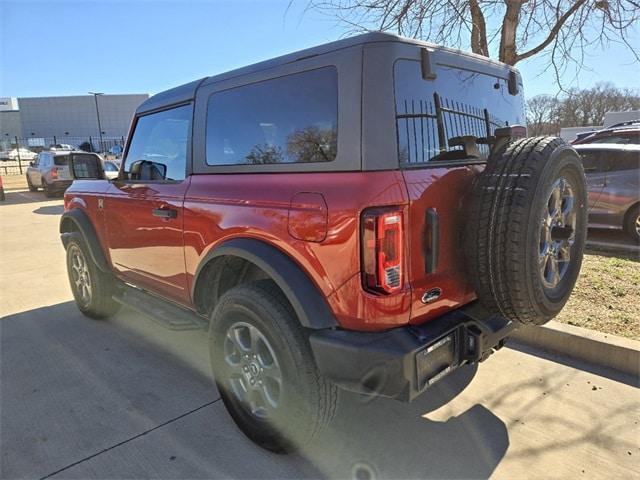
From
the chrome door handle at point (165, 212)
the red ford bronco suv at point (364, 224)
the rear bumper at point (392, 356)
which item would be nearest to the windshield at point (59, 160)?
the chrome door handle at point (165, 212)

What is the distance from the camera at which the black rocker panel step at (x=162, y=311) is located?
316 centimetres

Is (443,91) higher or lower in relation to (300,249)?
higher

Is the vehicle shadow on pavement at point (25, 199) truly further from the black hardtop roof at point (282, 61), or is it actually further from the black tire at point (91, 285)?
the black hardtop roof at point (282, 61)

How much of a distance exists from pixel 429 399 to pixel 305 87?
2.17 m

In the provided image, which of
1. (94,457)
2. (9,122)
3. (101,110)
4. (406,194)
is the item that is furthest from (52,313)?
(9,122)

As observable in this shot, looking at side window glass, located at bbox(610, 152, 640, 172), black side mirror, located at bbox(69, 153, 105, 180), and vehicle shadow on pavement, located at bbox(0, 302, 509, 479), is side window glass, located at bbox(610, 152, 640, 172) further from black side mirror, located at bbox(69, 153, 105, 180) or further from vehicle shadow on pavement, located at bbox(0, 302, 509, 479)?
black side mirror, located at bbox(69, 153, 105, 180)

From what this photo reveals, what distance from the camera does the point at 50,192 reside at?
17156mm

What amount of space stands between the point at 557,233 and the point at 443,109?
3.06ft

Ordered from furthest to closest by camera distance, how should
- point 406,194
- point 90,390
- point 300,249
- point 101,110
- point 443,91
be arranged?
1. point 101,110
2. point 90,390
3. point 443,91
4. point 300,249
5. point 406,194

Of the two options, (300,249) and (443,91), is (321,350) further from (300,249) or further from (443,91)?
(443,91)

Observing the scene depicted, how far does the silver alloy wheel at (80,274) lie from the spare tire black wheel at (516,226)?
3814 mm

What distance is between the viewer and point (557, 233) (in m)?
2.47

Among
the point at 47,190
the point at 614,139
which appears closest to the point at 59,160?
the point at 47,190

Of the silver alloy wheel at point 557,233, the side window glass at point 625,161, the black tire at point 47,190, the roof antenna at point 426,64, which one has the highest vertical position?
the roof antenna at point 426,64
